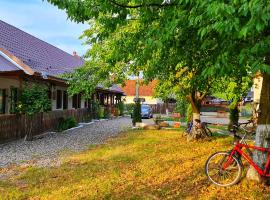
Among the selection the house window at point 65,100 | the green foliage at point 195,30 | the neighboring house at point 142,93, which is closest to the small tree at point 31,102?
the green foliage at point 195,30

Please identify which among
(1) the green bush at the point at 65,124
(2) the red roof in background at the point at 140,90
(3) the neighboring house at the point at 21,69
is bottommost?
(1) the green bush at the point at 65,124

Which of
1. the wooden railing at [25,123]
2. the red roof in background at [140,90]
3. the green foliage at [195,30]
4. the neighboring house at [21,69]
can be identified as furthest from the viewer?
the red roof in background at [140,90]

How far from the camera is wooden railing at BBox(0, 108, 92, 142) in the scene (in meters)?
15.7

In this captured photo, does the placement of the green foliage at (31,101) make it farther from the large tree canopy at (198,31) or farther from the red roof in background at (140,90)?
the red roof in background at (140,90)

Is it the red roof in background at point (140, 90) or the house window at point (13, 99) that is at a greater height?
the red roof in background at point (140, 90)

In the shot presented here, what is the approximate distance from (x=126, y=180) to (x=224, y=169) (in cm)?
204

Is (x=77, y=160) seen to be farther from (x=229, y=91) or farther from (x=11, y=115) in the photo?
(x=229, y=91)

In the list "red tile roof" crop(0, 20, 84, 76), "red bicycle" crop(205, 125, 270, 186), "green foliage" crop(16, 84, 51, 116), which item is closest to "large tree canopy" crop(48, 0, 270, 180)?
"red bicycle" crop(205, 125, 270, 186)

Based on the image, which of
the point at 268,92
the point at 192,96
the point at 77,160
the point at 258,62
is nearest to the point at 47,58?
the point at 192,96

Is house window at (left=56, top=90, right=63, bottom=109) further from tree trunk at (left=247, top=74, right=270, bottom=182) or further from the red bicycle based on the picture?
tree trunk at (left=247, top=74, right=270, bottom=182)

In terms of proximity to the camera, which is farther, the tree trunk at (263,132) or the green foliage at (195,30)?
the tree trunk at (263,132)

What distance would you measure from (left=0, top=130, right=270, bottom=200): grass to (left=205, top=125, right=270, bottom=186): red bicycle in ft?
0.60

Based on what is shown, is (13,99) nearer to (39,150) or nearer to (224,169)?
(39,150)

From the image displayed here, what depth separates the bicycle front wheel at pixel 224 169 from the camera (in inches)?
296
